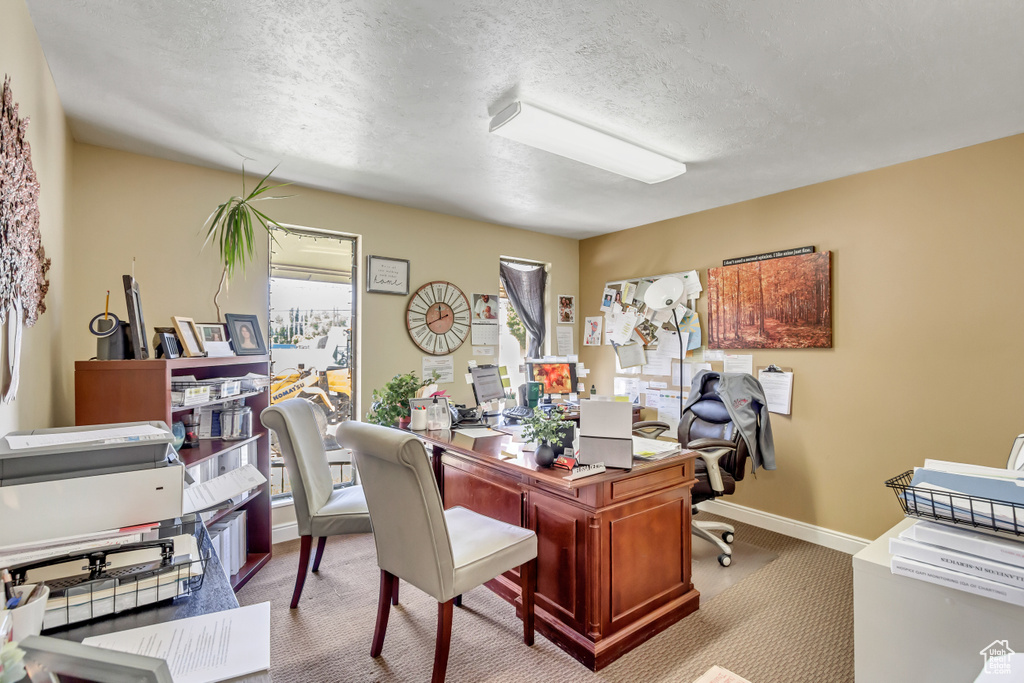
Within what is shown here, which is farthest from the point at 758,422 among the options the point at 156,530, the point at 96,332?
the point at 96,332

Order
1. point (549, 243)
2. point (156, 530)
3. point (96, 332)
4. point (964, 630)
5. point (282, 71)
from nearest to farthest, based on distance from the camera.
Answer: point (964, 630) → point (156, 530) → point (282, 71) → point (96, 332) → point (549, 243)

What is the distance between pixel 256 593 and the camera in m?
2.60

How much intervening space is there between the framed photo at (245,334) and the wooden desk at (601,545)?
1.50 m

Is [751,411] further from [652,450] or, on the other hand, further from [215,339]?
[215,339]

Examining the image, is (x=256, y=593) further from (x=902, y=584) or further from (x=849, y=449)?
(x=849, y=449)

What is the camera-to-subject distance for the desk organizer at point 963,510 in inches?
36.3

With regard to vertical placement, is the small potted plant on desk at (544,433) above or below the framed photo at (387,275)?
below

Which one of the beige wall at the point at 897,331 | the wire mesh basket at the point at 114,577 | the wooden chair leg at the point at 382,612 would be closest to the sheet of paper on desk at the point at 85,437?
the wire mesh basket at the point at 114,577

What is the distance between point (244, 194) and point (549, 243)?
2.76 metres

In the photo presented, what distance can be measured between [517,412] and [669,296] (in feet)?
5.94

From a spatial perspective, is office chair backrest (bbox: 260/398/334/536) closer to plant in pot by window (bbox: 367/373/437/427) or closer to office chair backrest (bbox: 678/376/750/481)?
plant in pot by window (bbox: 367/373/437/427)

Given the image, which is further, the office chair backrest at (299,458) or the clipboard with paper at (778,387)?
the clipboard with paper at (778,387)

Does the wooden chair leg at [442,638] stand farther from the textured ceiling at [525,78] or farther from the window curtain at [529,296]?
the window curtain at [529,296]

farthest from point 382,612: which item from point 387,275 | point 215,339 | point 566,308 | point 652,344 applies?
point 566,308
